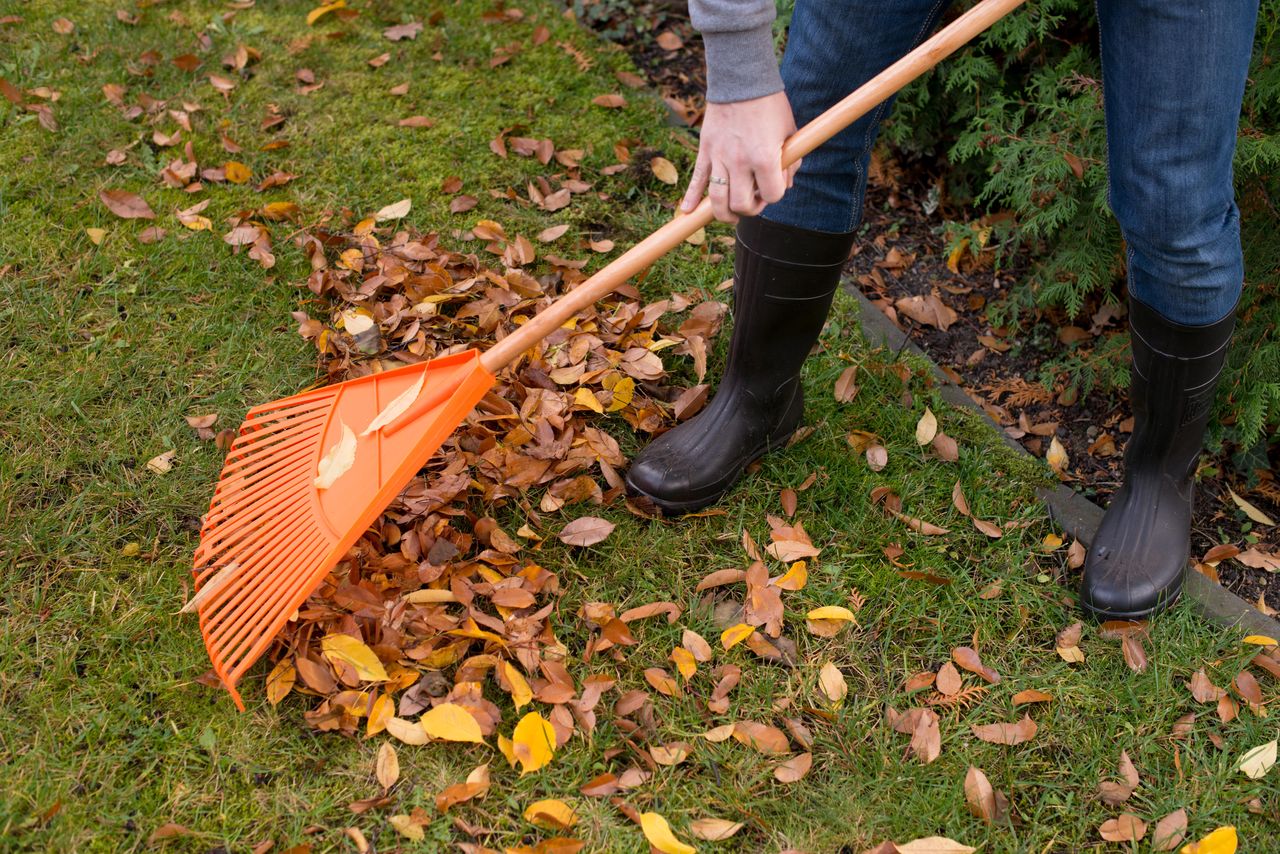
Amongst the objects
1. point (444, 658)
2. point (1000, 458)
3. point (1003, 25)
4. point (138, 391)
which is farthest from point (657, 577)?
point (1003, 25)

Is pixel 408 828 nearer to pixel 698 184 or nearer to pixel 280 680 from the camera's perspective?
pixel 280 680

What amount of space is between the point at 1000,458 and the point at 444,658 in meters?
1.46

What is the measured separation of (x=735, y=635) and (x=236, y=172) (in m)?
2.10

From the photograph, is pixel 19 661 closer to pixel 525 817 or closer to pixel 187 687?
pixel 187 687

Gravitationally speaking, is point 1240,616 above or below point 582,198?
below

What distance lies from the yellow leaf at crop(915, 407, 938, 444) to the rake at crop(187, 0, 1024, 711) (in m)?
0.98

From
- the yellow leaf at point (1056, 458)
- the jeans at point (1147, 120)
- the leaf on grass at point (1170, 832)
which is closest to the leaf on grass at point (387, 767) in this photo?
the jeans at point (1147, 120)

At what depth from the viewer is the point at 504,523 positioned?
2.26m

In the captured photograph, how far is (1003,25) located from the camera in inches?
104

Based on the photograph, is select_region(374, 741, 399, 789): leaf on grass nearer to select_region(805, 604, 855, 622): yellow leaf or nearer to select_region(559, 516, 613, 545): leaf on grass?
select_region(559, 516, 613, 545): leaf on grass

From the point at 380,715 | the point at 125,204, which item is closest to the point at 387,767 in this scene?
the point at 380,715

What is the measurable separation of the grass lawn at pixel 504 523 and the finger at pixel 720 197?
88 centimetres

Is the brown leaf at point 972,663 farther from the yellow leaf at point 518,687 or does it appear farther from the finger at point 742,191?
the finger at point 742,191

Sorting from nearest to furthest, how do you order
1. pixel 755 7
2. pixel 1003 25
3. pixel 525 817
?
pixel 755 7 < pixel 525 817 < pixel 1003 25
